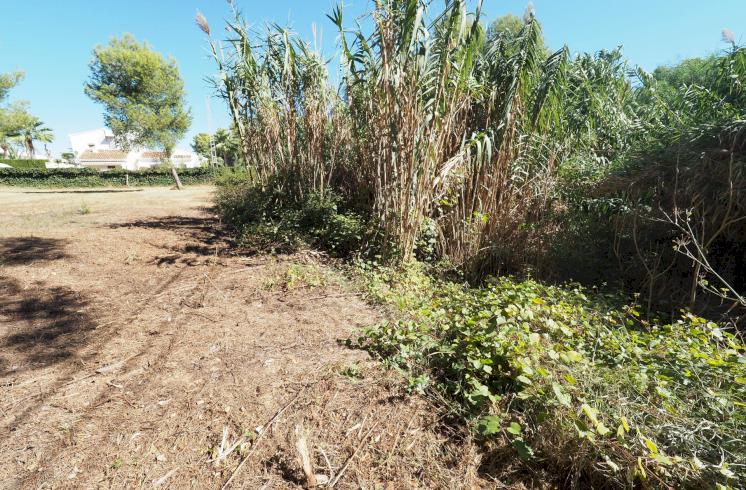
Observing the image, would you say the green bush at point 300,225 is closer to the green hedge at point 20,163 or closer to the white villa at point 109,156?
the white villa at point 109,156

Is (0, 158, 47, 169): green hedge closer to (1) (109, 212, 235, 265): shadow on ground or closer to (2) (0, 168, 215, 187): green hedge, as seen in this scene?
(2) (0, 168, 215, 187): green hedge

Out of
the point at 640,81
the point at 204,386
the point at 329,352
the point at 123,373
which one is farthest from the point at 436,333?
the point at 640,81

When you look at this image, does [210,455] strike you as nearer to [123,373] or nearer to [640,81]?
[123,373]

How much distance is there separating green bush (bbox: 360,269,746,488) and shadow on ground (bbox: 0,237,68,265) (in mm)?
4270

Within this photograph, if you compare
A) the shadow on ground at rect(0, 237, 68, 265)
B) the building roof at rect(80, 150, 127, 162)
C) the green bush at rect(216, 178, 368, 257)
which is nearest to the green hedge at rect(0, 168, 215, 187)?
the shadow on ground at rect(0, 237, 68, 265)

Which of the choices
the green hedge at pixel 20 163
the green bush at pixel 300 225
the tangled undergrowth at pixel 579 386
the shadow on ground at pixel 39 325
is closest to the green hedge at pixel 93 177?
the green hedge at pixel 20 163

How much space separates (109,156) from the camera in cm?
4319

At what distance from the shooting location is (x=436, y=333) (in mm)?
2473

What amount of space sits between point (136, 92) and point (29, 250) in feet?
54.5

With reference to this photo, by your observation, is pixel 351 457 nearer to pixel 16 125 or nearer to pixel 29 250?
pixel 29 250

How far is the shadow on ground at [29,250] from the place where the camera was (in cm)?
411

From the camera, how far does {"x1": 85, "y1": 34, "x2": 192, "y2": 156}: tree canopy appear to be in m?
16.7

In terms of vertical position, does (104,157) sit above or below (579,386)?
above

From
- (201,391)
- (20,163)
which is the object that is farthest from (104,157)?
(201,391)
